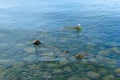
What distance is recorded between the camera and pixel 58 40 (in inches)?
742

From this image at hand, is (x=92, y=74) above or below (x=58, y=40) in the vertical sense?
below

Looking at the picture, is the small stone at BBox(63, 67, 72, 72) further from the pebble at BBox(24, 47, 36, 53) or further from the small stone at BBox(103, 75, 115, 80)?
the pebble at BBox(24, 47, 36, 53)

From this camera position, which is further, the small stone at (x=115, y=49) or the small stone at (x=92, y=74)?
the small stone at (x=115, y=49)

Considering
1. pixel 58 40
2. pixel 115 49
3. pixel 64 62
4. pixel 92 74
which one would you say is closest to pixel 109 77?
pixel 92 74

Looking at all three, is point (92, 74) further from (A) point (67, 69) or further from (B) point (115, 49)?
(B) point (115, 49)

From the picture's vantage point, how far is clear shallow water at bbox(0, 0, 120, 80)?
48.3 feet

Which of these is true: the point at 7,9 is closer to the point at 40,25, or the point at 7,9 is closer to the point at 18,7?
the point at 18,7

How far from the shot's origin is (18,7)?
27.6 meters

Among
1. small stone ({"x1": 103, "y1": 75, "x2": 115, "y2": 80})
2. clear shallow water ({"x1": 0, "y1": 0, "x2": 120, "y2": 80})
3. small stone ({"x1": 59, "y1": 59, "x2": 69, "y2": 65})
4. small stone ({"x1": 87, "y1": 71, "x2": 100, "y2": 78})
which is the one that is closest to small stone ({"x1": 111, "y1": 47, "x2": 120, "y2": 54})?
clear shallow water ({"x1": 0, "y1": 0, "x2": 120, "y2": 80})

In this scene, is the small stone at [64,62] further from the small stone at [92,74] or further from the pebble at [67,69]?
the small stone at [92,74]

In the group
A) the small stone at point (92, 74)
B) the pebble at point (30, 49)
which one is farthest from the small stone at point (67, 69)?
the pebble at point (30, 49)

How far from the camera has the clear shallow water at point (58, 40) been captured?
14711mm

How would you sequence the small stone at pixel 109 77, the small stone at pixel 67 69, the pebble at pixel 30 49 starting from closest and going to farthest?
the small stone at pixel 109 77, the small stone at pixel 67 69, the pebble at pixel 30 49

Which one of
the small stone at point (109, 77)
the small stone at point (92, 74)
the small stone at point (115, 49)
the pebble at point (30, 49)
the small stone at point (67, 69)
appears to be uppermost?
the pebble at point (30, 49)
